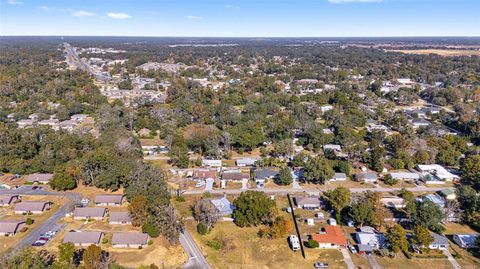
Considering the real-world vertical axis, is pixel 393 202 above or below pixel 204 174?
below

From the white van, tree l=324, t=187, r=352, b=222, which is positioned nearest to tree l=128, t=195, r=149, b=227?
the white van

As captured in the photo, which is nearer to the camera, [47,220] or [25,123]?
[47,220]

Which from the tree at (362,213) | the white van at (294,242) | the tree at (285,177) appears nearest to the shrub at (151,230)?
the white van at (294,242)

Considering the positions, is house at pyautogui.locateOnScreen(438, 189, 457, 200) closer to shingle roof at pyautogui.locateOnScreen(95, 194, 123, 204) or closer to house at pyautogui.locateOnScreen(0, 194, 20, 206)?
shingle roof at pyautogui.locateOnScreen(95, 194, 123, 204)

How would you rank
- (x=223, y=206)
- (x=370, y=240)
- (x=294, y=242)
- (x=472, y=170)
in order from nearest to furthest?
(x=294, y=242), (x=370, y=240), (x=223, y=206), (x=472, y=170)

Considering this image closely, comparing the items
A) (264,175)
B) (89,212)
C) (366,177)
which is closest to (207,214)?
(89,212)

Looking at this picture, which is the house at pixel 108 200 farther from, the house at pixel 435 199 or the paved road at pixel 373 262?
the house at pixel 435 199

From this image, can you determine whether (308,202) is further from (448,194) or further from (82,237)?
(82,237)
